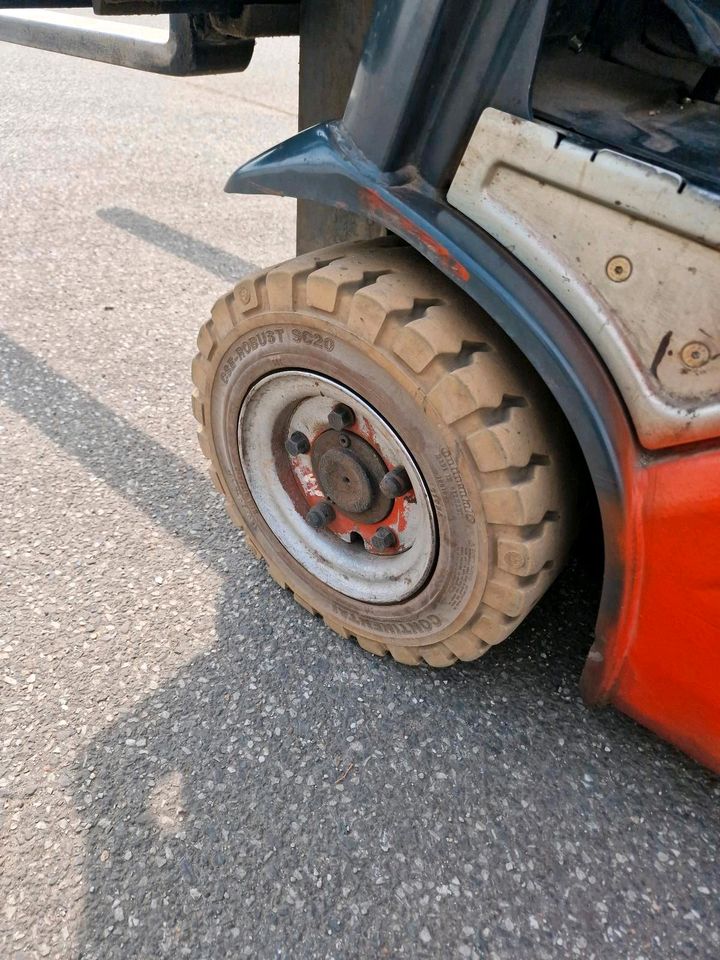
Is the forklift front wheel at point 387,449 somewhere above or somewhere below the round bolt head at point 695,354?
below

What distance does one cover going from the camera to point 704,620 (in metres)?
1.33

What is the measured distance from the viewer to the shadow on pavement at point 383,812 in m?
1.47

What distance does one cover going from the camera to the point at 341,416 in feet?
5.61

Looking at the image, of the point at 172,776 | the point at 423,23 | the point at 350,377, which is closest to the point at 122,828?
the point at 172,776

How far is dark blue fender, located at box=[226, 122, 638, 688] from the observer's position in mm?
1266

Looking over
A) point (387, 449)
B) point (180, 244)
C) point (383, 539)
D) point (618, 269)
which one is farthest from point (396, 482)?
point (180, 244)

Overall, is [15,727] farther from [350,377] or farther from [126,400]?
[126,400]

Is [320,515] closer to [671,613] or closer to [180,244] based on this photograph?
[671,613]

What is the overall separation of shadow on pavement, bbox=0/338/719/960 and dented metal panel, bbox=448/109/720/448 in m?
0.85

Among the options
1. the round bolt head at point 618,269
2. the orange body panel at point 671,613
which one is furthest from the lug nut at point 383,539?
the round bolt head at point 618,269

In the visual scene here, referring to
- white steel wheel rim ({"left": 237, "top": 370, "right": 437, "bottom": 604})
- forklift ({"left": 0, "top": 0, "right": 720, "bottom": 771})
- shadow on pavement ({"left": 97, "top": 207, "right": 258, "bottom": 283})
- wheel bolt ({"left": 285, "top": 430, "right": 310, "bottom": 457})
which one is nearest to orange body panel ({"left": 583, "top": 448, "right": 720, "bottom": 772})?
forklift ({"left": 0, "top": 0, "right": 720, "bottom": 771})

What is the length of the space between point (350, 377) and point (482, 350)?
275 millimetres

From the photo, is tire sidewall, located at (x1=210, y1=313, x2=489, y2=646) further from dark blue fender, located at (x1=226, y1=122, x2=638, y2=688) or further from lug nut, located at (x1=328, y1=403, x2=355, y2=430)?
dark blue fender, located at (x1=226, y1=122, x2=638, y2=688)

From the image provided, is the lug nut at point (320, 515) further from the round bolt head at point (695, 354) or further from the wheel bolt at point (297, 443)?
the round bolt head at point (695, 354)
